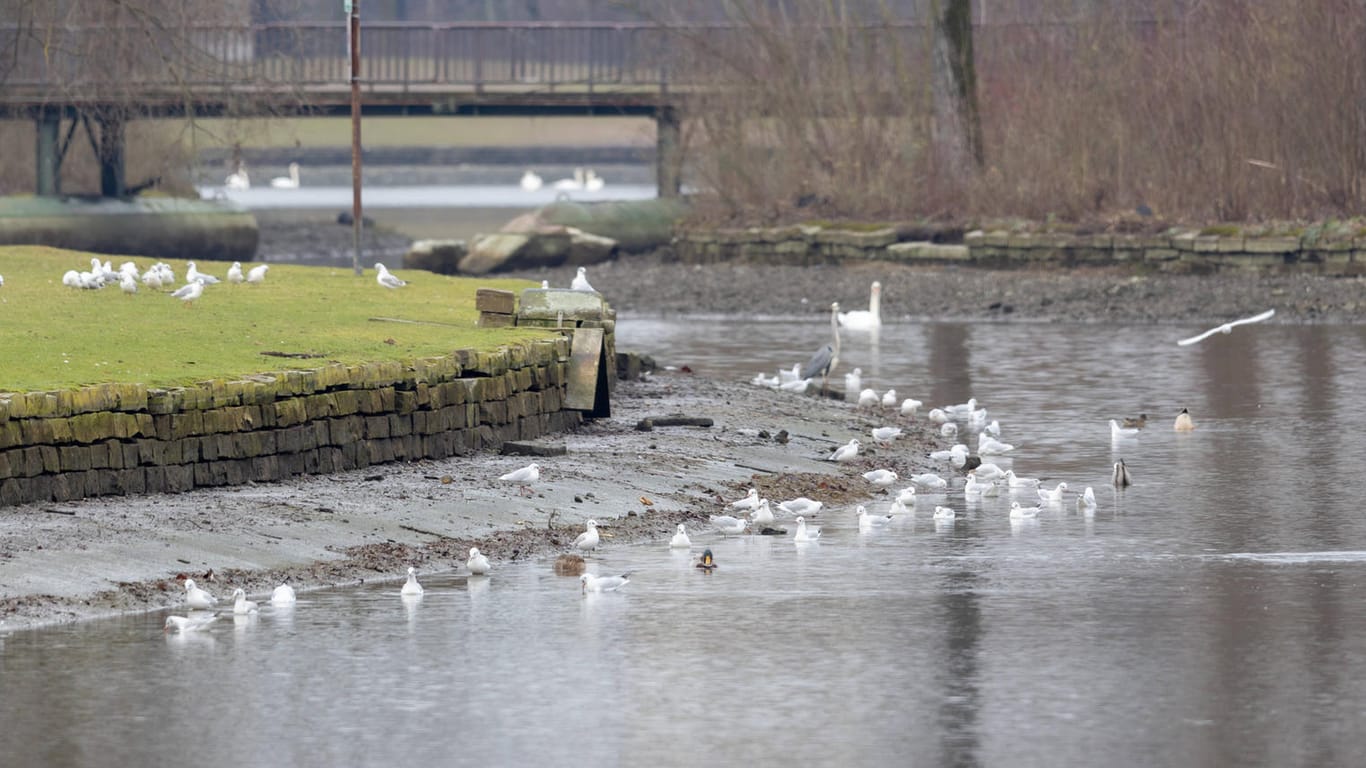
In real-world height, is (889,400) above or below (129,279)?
below

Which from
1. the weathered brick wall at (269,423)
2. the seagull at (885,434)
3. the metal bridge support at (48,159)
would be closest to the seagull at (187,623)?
the weathered brick wall at (269,423)

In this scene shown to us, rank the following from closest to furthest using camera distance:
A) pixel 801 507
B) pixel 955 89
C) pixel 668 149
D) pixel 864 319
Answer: pixel 801 507
pixel 864 319
pixel 955 89
pixel 668 149

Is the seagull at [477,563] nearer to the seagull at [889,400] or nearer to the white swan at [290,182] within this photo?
the seagull at [889,400]

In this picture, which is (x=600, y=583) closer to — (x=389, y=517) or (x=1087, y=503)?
(x=389, y=517)

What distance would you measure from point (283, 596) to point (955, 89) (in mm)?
31794

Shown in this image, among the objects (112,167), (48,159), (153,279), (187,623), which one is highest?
(48,159)

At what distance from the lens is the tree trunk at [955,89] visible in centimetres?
4262

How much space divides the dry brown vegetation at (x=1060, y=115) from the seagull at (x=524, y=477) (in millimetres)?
23720

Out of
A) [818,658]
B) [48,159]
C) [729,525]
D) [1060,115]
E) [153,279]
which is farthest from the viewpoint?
[48,159]

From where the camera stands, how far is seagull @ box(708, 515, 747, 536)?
15.0m

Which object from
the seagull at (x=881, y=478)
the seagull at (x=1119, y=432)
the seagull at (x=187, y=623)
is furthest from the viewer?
the seagull at (x=1119, y=432)

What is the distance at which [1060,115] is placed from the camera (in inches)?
1598

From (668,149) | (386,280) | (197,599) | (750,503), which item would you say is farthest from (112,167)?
(197,599)

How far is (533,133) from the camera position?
96312 mm
